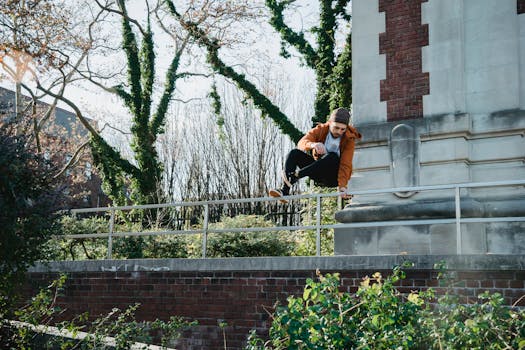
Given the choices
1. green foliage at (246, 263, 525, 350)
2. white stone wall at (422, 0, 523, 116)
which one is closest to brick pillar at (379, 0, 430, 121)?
white stone wall at (422, 0, 523, 116)

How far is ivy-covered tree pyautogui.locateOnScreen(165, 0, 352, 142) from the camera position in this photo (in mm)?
14562

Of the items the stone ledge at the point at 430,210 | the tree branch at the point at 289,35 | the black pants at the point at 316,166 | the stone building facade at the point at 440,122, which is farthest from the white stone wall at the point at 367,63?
the tree branch at the point at 289,35

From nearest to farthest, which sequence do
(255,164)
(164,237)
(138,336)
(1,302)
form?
(138,336)
(1,302)
(164,237)
(255,164)

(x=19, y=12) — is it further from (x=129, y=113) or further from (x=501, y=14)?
(x=501, y=14)

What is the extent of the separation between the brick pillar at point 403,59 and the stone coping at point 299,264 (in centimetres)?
295

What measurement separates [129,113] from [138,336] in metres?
14.1

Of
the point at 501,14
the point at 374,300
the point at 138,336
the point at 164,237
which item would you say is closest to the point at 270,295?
the point at 138,336

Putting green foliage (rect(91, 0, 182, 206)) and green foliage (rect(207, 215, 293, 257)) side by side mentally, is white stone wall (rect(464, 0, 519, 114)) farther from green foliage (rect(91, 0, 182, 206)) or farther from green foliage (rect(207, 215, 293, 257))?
green foliage (rect(91, 0, 182, 206))

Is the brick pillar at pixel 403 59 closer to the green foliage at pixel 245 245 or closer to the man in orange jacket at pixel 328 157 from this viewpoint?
the man in orange jacket at pixel 328 157

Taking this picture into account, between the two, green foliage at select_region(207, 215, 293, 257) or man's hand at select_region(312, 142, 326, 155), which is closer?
man's hand at select_region(312, 142, 326, 155)

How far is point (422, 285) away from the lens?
6.88 m

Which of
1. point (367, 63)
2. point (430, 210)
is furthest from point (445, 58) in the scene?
point (430, 210)

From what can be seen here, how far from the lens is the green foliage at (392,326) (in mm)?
4969

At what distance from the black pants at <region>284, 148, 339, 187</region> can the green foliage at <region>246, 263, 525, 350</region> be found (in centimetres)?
229
